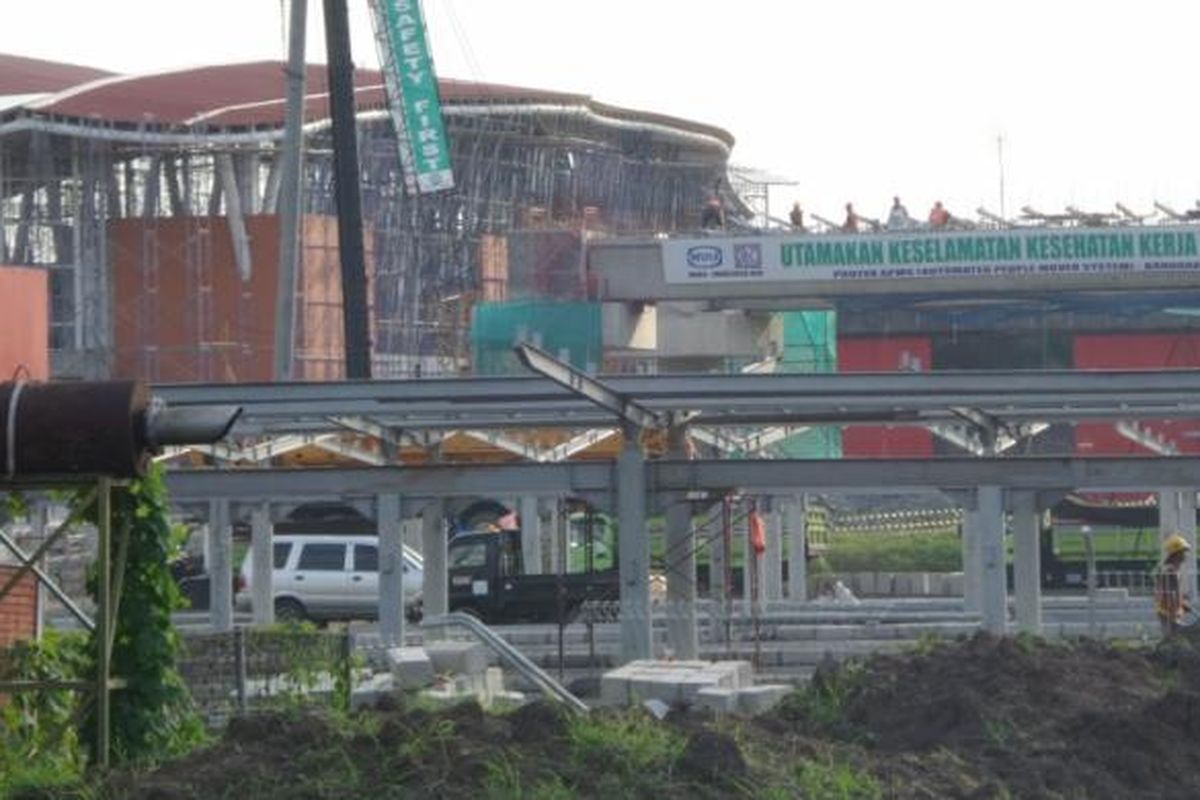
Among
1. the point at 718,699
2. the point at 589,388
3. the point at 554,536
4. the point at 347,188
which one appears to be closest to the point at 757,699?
the point at 718,699

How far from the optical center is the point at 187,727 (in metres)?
15.6

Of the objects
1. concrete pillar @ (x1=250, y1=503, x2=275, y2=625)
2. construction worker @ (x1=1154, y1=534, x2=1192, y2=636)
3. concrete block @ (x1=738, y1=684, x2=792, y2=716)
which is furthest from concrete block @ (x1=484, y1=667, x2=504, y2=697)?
concrete pillar @ (x1=250, y1=503, x2=275, y2=625)

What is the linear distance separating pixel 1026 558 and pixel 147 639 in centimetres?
1488

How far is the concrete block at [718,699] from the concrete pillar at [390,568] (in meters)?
10.5

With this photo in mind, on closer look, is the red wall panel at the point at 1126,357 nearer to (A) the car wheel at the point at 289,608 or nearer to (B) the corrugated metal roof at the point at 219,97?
(B) the corrugated metal roof at the point at 219,97

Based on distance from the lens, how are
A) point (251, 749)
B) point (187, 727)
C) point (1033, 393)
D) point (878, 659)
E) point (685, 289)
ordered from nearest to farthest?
point (251, 749), point (187, 727), point (878, 659), point (1033, 393), point (685, 289)

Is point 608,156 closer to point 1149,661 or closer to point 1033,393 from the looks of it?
point 1033,393

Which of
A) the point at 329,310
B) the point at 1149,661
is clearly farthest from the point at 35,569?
the point at 329,310

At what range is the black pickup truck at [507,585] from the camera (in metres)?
38.3

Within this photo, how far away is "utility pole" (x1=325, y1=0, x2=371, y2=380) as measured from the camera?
38406 mm

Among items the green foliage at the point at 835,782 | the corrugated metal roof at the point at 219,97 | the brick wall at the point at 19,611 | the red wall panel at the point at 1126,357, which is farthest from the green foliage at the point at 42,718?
the red wall panel at the point at 1126,357

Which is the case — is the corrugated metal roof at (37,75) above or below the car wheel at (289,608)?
above

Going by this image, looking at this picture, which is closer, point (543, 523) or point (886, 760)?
point (886, 760)

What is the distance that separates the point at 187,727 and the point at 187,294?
147ft
